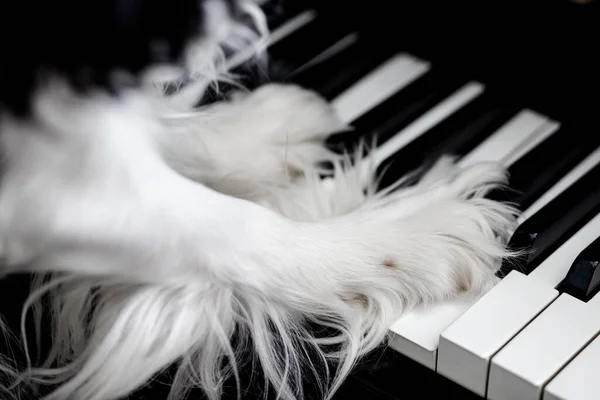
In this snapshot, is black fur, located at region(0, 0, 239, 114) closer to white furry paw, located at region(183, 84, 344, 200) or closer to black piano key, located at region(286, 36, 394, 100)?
white furry paw, located at region(183, 84, 344, 200)

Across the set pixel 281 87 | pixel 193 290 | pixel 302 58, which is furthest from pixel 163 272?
pixel 302 58

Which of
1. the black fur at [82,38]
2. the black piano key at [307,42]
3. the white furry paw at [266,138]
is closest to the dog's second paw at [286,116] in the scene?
the white furry paw at [266,138]

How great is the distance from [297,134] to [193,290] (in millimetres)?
265

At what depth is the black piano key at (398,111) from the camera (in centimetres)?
101

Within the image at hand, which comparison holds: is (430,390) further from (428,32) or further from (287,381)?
(428,32)

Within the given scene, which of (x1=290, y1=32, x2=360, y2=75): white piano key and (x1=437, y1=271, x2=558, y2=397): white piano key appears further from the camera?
(x1=290, y1=32, x2=360, y2=75): white piano key

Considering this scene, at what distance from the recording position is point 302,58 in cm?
115

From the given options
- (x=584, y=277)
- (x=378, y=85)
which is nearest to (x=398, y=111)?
(x=378, y=85)

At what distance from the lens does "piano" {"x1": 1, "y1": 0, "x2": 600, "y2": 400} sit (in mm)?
733

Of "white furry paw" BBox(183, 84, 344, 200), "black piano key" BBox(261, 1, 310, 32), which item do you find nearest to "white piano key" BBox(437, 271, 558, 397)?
"white furry paw" BBox(183, 84, 344, 200)

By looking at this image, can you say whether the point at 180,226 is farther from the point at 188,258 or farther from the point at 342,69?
the point at 342,69

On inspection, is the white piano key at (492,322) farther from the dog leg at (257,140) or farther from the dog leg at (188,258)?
the dog leg at (257,140)

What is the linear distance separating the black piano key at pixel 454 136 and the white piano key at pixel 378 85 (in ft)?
0.31

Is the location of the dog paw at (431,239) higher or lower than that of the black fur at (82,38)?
lower
